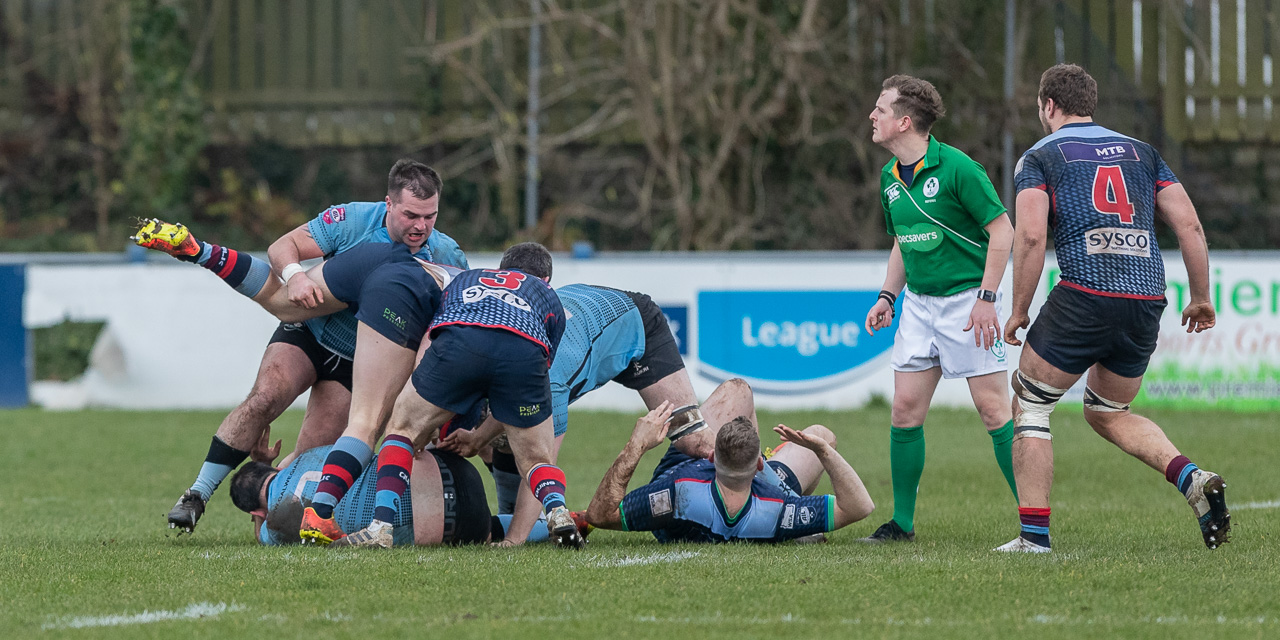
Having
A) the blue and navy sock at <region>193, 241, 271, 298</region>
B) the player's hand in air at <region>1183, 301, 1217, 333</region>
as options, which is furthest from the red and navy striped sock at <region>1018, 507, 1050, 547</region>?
the blue and navy sock at <region>193, 241, 271, 298</region>

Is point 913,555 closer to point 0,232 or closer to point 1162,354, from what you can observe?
point 1162,354

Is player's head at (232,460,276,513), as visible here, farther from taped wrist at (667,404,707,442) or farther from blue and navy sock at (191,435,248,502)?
taped wrist at (667,404,707,442)

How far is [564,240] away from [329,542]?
12.5 m

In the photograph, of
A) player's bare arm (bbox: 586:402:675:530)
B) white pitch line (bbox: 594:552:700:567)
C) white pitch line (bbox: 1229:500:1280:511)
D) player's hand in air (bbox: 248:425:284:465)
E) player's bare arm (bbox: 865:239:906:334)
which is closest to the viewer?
white pitch line (bbox: 594:552:700:567)

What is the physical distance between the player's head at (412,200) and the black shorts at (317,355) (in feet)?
2.94

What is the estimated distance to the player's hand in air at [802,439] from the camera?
5598 millimetres

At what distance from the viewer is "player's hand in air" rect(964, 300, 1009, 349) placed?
5371 millimetres

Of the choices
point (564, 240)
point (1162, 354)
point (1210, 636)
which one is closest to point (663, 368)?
point (1210, 636)

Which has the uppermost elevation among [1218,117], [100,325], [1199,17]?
[1199,17]

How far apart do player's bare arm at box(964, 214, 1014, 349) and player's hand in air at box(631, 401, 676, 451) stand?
1350 millimetres

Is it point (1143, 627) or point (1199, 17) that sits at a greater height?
point (1199, 17)

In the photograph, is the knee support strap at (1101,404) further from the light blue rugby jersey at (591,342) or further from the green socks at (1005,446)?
the light blue rugby jersey at (591,342)

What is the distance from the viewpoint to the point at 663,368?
Result: 6660 millimetres

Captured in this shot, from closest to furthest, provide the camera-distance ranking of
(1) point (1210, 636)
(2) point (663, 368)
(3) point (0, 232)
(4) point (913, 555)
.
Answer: (1) point (1210, 636)
(4) point (913, 555)
(2) point (663, 368)
(3) point (0, 232)
